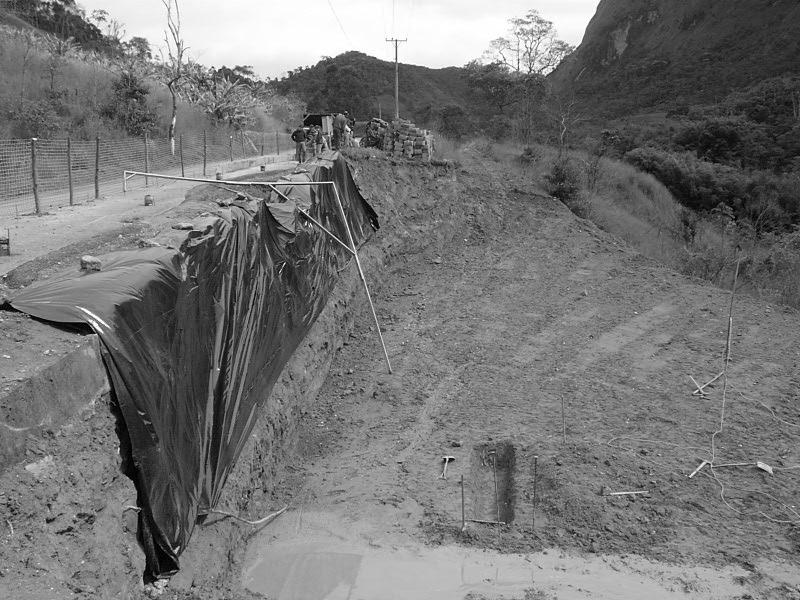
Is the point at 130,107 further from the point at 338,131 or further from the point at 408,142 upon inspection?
the point at 408,142

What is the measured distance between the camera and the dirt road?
6.62 metres

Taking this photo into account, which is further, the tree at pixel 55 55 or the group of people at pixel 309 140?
the tree at pixel 55 55

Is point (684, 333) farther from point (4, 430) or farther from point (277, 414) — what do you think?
point (4, 430)

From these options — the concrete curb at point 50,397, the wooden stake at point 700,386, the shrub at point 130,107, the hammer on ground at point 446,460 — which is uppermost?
the shrub at point 130,107

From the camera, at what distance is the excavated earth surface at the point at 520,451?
4.11 meters

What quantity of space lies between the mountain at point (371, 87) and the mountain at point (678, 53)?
13220 mm

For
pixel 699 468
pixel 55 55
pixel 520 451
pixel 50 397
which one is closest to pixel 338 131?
pixel 55 55

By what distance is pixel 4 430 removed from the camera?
12.1ft

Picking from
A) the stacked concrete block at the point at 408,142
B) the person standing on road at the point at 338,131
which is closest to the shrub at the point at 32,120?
the person standing on road at the point at 338,131

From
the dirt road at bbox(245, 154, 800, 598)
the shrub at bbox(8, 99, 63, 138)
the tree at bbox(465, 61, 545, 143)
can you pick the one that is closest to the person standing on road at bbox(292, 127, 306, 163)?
the dirt road at bbox(245, 154, 800, 598)

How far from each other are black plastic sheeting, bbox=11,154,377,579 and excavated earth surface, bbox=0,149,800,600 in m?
0.24

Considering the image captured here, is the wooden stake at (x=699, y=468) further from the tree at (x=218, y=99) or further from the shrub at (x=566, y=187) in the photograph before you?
the tree at (x=218, y=99)

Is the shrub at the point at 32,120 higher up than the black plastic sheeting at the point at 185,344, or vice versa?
the shrub at the point at 32,120

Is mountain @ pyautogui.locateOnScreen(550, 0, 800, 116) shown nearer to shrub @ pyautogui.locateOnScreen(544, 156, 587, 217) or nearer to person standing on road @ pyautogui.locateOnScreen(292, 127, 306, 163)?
shrub @ pyautogui.locateOnScreen(544, 156, 587, 217)
